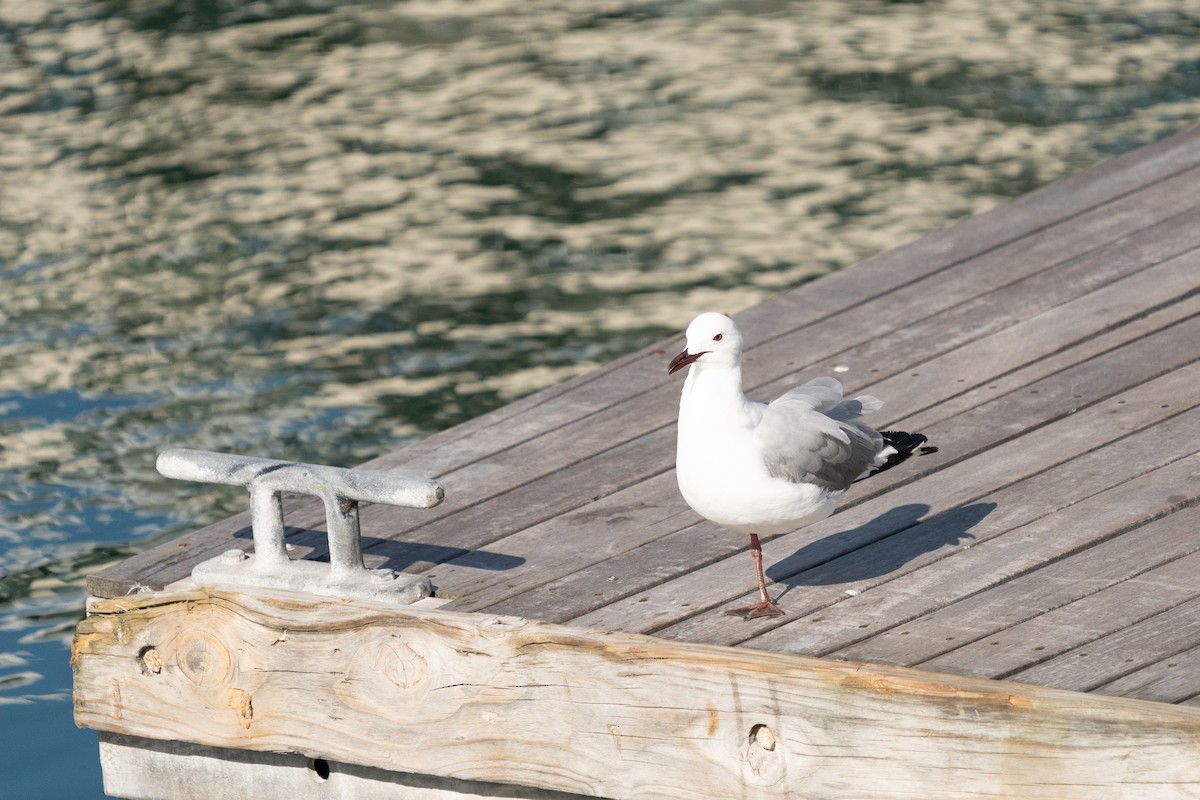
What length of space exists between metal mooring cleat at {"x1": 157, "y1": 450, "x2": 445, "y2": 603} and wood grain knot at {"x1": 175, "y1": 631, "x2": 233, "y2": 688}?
22cm

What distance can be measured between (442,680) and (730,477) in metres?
0.74

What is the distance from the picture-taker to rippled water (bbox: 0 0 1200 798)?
799 cm

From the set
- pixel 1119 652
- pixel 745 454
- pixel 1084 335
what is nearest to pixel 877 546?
pixel 745 454

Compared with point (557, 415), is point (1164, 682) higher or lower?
higher

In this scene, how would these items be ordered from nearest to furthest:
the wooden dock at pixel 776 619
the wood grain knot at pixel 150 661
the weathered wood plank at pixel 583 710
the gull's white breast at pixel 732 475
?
the weathered wood plank at pixel 583 710 < the wooden dock at pixel 776 619 < the gull's white breast at pixel 732 475 < the wood grain knot at pixel 150 661

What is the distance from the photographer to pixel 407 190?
34.7 ft

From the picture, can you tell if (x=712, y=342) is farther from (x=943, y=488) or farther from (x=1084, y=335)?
(x=1084, y=335)

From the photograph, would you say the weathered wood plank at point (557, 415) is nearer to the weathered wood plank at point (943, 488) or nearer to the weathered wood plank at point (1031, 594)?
the weathered wood plank at point (943, 488)

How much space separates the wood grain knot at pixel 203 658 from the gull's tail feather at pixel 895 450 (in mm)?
1474

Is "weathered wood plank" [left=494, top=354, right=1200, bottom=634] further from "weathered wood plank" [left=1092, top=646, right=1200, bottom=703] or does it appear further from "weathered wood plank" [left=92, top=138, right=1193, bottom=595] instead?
"weathered wood plank" [left=1092, top=646, right=1200, bottom=703]

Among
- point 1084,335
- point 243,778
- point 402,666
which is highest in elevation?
point 402,666

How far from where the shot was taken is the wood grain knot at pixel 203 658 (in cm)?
414

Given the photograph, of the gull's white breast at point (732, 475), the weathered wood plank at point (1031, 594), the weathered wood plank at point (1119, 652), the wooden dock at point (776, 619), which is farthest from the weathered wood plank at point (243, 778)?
the weathered wood plank at point (1119, 652)

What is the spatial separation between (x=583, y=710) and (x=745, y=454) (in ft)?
2.23
